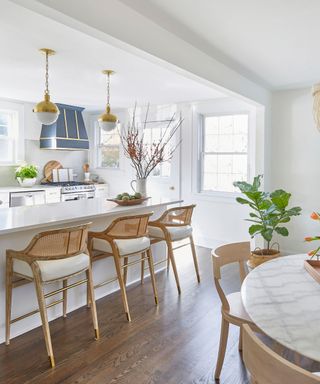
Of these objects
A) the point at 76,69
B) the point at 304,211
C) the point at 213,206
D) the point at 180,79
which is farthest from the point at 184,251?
the point at 76,69

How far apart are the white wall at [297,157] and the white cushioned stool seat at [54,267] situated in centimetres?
351

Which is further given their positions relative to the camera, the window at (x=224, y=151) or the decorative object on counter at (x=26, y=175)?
the decorative object on counter at (x=26, y=175)

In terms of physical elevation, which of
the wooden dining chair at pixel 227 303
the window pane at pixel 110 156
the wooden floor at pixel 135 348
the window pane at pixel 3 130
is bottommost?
the wooden floor at pixel 135 348

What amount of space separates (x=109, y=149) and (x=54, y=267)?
4.98 metres

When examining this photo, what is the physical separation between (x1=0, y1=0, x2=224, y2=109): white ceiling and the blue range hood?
0.52m

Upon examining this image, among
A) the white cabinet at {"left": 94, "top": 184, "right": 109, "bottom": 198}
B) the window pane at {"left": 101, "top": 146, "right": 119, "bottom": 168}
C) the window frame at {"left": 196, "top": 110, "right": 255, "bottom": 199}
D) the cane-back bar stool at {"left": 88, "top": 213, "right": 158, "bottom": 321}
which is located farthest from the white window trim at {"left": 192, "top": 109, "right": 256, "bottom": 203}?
the cane-back bar stool at {"left": 88, "top": 213, "right": 158, "bottom": 321}

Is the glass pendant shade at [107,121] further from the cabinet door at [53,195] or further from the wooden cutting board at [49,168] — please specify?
the wooden cutting board at [49,168]

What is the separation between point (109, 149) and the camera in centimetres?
718

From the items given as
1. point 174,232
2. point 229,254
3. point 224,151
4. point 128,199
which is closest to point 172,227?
point 174,232

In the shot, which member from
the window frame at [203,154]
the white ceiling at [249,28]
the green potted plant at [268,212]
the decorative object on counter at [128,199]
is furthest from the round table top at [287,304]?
the window frame at [203,154]

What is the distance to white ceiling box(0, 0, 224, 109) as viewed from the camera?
8.88 ft

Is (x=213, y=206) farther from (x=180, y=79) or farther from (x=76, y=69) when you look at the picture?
(x=76, y=69)

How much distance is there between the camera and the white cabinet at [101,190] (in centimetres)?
690

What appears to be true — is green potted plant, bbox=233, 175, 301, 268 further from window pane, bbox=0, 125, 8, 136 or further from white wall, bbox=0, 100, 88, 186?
window pane, bbox=0, 125, 8, 136
